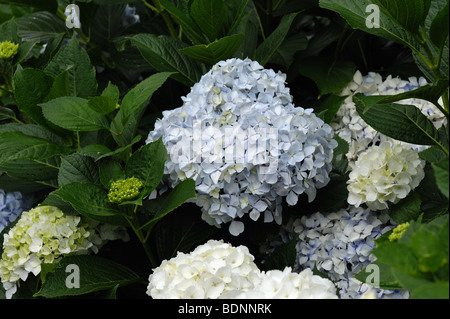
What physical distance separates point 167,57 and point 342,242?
57 cm

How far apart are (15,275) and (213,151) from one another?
1.70ft

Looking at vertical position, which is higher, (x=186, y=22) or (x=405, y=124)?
(x=186, y=22)

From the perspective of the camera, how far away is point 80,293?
1.24 metres

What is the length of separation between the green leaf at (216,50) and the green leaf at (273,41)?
11 centimetres

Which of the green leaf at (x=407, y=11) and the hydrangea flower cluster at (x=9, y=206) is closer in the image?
the green leaf at (x=407, y=11)

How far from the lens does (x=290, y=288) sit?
3.14 ft

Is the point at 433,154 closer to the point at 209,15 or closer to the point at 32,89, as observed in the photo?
the point at 209,15

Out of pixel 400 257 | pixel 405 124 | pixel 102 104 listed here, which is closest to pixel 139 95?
pixel 102 104

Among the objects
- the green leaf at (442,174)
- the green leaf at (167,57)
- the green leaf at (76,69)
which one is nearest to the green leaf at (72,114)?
the green leaf at (76,69)

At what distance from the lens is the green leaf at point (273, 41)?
4.76 ft

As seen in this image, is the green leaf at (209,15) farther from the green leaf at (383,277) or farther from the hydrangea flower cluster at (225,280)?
the green leaf at (383,277)

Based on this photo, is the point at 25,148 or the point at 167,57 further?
the point at 167,57

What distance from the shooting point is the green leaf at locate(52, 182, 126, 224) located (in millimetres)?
1170
